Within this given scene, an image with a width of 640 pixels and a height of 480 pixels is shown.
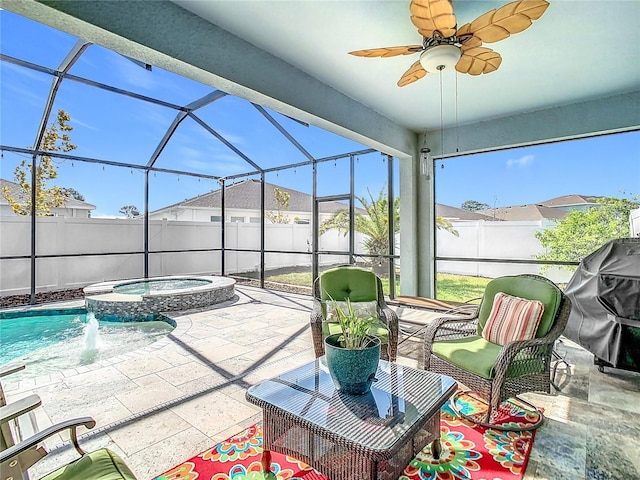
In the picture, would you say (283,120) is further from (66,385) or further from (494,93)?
(66,385)

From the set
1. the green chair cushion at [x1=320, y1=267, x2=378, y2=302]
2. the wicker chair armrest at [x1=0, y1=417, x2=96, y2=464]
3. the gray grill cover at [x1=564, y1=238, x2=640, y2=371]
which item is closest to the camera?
the wicker chair armrest at [x1=0, y1=417, x2=96, y2=464]

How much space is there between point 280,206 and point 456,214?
440 centimetres

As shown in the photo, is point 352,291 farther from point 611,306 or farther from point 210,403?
point 611,306

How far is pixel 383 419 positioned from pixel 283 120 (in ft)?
18.3

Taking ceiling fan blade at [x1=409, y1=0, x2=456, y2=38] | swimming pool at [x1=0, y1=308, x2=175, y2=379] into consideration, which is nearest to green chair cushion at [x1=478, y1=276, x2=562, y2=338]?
ceiling fan blade at [x1=409, y1=0, x2=456, y2=38]

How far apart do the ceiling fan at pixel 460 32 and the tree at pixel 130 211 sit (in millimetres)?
8613

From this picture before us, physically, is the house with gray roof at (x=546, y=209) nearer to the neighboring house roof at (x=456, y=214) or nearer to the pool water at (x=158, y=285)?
the neighboring house roof at (x=456, y=214)

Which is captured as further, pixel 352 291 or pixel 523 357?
pixel 352 291

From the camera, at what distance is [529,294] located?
2.90m

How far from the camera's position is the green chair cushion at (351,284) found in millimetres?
3838

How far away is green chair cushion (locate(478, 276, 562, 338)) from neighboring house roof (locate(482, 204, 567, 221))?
130 inches

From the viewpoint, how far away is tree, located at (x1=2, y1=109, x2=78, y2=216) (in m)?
6.70

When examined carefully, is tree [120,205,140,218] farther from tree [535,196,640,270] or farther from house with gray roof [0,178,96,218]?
tree [535,196,640,270]

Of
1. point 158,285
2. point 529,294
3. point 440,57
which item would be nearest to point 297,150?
point 158,285
